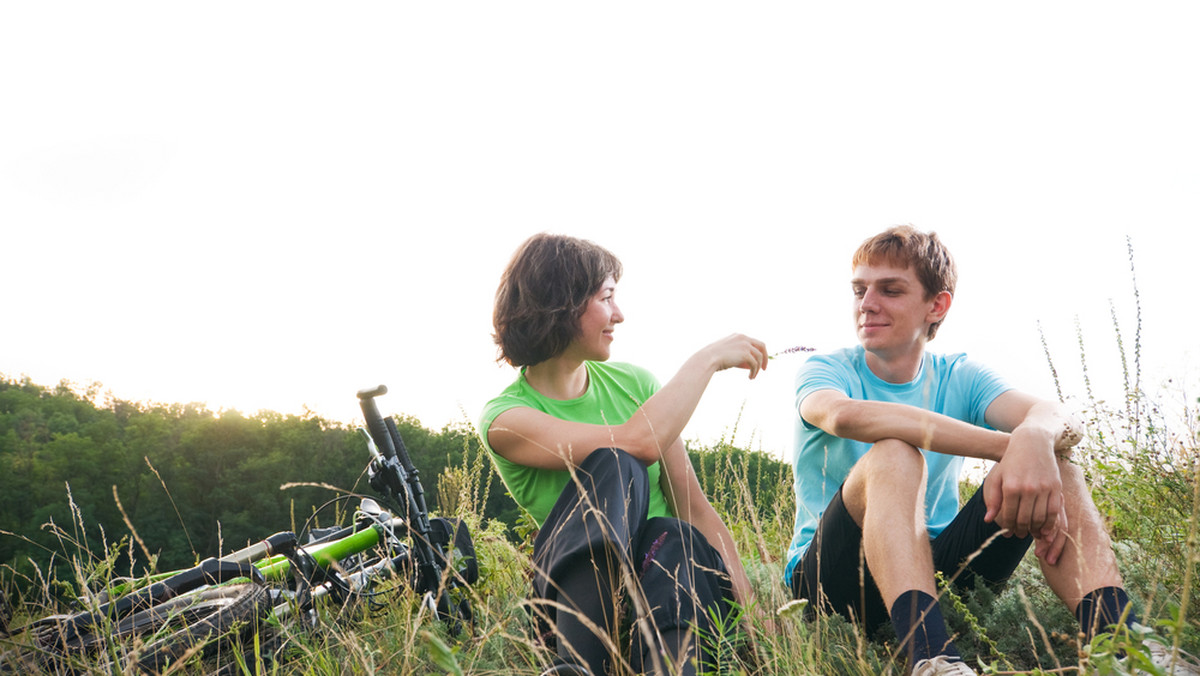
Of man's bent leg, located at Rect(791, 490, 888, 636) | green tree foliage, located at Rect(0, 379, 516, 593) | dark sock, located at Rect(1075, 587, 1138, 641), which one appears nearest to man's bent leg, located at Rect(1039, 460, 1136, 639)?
dark sock, located at Rect(1075, 587, 1138, 641)

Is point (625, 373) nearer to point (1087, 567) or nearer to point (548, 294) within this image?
point (548, 294)

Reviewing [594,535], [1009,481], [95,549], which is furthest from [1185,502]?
[95,549]

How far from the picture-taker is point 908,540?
6.51 feet

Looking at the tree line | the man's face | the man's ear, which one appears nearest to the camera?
the man's face

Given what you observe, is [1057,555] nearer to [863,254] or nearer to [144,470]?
[863,254]

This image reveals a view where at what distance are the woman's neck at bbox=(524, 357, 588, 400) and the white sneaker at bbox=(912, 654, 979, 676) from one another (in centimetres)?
149

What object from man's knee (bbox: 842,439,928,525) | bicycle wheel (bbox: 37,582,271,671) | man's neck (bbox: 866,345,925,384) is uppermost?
man's neck (bbox: 866,345,925,384)

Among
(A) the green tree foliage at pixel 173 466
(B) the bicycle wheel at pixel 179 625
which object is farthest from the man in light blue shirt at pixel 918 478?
(A) the green tree foliage at pixel 173 466

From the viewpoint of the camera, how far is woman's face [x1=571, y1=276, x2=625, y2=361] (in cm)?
266

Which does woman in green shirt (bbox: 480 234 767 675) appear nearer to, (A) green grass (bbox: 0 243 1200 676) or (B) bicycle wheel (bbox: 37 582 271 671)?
(A) green grass (bbox: 0 243 1200 676)

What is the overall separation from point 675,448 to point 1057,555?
1.21 metres

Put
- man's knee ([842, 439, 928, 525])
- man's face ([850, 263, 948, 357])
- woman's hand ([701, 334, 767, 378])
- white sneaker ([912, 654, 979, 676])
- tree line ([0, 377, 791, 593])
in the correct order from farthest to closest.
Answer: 1. tree line ([0, 377, 791, 593])
2. man's face ([850, 263, 948, 357])
3. woman's hand ([701, 334, 767, 378])
4. man's knee ([842, 439, 928, 525])
5. white sneaker ([912, 654, 979, 676])

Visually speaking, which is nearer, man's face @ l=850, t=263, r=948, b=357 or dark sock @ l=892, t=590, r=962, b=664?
dark sock @ l=892, t=590, r=962, b=664

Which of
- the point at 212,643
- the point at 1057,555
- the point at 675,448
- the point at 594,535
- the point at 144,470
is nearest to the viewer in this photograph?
the point at 594,535
